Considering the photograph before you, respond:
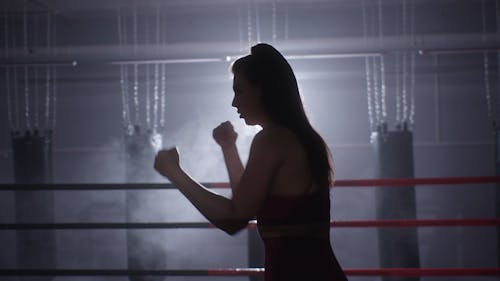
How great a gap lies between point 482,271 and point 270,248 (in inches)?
74.3

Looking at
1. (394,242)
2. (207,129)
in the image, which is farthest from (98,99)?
(394,242)

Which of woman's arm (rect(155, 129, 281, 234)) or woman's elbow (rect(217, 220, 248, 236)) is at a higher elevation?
woman's arm (rect(155, 129, 281, 234))

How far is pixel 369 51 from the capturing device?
447 centimetres

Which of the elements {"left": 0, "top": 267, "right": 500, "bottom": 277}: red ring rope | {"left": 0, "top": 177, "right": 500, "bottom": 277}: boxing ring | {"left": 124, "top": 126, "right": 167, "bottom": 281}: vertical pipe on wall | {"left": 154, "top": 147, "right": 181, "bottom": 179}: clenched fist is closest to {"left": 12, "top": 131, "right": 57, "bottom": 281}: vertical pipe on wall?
{"left": 124, "top": 126, "right": 167, "bottom": 281}: vertical pipe on wall

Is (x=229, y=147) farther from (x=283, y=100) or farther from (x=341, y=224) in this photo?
(x=341, y=224)

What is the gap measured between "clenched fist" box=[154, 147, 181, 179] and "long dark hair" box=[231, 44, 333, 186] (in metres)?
0.25

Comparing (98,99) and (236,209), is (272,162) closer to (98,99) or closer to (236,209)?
(236,209)

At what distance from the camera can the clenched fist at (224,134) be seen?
56.1 inches

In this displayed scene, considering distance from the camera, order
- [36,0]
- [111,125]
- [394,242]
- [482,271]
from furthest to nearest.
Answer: [111,125], [36,0], [394,242], [482,271]

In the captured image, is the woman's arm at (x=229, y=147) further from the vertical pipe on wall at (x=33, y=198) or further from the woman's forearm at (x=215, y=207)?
the vertical pipe on wall at (x=33, y=198)

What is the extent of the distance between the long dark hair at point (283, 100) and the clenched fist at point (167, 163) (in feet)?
0.83

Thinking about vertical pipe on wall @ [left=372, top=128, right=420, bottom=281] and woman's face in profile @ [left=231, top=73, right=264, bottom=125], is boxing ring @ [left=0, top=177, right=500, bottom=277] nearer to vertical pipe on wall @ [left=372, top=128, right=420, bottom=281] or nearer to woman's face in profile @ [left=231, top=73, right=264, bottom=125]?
vertical pipe on wall @ [left=372, top=128, right=420, bottom=281]

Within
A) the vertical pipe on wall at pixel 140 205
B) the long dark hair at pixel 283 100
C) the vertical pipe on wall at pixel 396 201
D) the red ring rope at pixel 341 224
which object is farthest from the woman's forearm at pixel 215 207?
the vertical pipe on wall at pixel 396 201

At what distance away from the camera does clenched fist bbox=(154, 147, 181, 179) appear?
119cm
